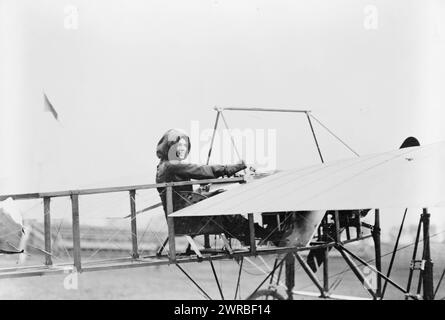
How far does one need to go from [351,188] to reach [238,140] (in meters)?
3.14

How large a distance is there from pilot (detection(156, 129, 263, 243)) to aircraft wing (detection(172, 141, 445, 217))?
9.6 inches

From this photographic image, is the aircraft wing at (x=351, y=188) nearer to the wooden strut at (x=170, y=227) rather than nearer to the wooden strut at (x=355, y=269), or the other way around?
the wooden strut at (x=170, y=227)

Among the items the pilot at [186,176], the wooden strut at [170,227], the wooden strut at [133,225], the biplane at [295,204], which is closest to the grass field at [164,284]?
the biplane at [295,204]

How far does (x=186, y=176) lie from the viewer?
6625 millimetres

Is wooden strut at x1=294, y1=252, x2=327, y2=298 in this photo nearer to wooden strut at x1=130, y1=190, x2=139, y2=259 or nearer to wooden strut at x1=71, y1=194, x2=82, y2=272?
wooden strut at x1=130, y1=190, x2=139, y2=259

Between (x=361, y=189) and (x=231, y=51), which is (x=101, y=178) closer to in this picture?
(x=231, y=51)

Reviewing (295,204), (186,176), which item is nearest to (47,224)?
(186,176)

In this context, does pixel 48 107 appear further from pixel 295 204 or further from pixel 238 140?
pixel 295 204

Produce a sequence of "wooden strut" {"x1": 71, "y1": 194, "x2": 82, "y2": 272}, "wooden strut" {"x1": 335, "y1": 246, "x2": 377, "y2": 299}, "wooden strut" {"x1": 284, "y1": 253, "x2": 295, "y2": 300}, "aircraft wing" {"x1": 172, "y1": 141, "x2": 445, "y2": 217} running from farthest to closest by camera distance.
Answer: "wooden strut" {"x1": 284, "y1": 253, "x2": 295, "y2": 300} → "wooden strut" {"x1": 335, "y1": 246, "x2": 377, "y2": 299} → "wooden strut" {"x1": 71, "y1": 194, "x2": 82, "y2": 272} → "aircraft wing" {"x1": 172, "y1": 141, "x2": 445, "y2": 217}

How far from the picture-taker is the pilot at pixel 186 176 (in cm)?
651

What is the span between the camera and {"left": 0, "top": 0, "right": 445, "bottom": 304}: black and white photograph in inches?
244

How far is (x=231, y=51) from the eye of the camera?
9047mm

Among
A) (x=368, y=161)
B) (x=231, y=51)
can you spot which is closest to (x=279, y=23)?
(x=231, y=51)

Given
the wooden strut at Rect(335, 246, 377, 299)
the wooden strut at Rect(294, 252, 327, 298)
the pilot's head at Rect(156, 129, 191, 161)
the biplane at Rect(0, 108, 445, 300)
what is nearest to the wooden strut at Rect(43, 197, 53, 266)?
the biplane at Rect(0, 108, 445, 300)
